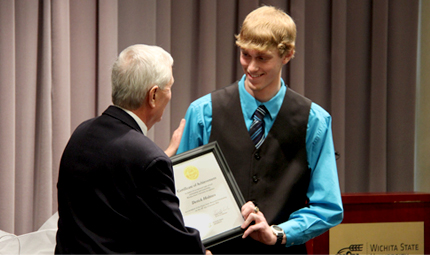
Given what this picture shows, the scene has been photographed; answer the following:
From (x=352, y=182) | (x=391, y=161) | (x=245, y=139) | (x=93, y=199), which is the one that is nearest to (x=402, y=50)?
(x=391, y=161)

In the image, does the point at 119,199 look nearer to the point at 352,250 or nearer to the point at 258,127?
the point at 258,127

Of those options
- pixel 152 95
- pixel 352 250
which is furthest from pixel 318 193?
pixel 352 250

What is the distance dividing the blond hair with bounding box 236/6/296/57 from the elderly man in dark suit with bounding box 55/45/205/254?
0.66 metres

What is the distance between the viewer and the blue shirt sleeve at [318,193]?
66.8 inches

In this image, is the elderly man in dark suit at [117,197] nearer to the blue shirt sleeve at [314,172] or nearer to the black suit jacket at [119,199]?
the black suit jacket at [119,199]

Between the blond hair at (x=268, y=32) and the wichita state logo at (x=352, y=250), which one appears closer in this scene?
the blond hair at (x=268, y=32)

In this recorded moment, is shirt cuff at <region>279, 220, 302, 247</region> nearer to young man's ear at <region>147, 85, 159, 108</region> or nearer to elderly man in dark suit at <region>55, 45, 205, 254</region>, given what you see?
elderly man in dark suit at <region>55, 45, 205, 254</region>

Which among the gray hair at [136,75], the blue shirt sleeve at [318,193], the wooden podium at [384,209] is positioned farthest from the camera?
the wooden podium at [384,209]

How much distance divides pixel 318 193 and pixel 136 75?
882 mm

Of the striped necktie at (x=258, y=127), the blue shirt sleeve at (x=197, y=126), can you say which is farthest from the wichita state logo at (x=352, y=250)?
the blue shirt sleeve at (x=197, y=126)

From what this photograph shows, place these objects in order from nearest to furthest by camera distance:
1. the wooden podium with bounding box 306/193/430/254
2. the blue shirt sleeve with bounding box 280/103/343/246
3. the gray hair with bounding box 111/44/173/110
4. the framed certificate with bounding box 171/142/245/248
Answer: the gray hair with bounding box 111/44/173/110 < the framed certificate with bounding box 171/142/245/248 < the blue shirt sleeve with bounding box 280/103/343/246 < the wooden podium with bounding box 306/193/430/254

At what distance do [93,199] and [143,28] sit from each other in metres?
2.12

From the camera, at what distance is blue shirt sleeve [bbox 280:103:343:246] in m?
1.70

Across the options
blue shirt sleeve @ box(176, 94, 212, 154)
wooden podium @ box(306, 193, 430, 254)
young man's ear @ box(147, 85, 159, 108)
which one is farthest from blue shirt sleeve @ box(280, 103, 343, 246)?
wooden podium @ box(306, 193, 430, 254)
